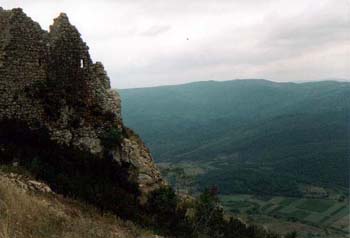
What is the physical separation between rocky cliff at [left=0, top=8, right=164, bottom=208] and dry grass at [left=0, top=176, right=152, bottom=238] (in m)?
3.31

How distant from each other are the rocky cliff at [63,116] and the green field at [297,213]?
93795 mm

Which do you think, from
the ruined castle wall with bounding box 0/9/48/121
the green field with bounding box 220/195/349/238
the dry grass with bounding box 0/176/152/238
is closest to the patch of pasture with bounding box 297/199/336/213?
the green field with bounding box 220/195/349/238

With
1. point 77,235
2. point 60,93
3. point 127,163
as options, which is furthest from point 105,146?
point 77,235

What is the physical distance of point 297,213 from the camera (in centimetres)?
14400

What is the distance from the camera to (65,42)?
20391 mm

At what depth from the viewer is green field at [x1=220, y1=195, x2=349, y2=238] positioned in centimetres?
12238

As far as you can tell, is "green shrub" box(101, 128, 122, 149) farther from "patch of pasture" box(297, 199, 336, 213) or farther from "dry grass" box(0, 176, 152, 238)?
"patch of pasture" box(297, 199, 336, 213)

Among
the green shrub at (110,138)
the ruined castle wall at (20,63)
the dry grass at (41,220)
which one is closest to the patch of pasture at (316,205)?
the green shrub at (110,138)

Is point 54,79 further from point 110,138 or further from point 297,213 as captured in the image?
point 297,213

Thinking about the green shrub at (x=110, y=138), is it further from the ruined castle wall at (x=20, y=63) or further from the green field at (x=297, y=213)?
the green field at (x=297, y=213)

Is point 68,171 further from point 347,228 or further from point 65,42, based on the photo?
point 347,228

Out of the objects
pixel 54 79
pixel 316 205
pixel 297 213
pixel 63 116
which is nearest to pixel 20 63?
pixel 54 79

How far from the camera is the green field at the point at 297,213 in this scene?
122375 mm

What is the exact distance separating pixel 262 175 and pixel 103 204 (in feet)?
614
